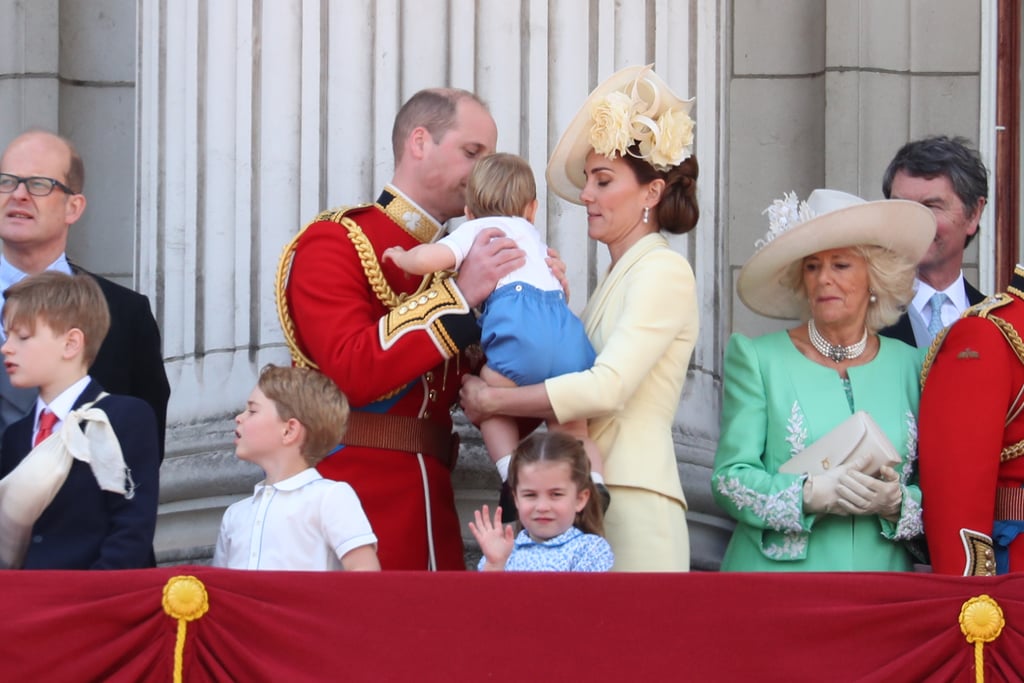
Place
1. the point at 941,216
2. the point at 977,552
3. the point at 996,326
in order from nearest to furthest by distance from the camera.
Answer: the point at 977,552, the point at 996,326, the point at 941,216

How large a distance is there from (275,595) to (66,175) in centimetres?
168

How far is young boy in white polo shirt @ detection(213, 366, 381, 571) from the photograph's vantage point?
4.84 metres

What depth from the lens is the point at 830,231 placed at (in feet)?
18.0

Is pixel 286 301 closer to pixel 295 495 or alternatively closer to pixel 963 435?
pixel 295 495

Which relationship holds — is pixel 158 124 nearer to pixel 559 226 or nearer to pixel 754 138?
pixel 559 226

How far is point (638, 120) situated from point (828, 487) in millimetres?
979

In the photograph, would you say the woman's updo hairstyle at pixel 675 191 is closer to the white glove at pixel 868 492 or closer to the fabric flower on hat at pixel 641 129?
the fabric flower on hat at pixel 641 129

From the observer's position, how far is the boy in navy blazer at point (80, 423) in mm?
4730

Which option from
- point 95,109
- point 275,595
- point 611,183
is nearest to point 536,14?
point 611,183

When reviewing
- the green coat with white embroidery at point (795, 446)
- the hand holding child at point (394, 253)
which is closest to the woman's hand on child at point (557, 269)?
the hand holding child at point (394, 253)

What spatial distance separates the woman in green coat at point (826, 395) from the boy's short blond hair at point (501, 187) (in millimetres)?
657

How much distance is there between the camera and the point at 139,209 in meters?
6.41

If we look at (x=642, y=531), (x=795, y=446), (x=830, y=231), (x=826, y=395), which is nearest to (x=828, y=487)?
(x=795, y=446)

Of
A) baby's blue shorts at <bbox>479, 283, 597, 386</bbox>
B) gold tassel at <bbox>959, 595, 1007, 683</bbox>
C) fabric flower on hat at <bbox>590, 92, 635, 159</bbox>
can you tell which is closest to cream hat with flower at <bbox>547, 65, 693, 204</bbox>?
fabric flower on hat at <bbox>590, 92, 635, 159</bbox>
